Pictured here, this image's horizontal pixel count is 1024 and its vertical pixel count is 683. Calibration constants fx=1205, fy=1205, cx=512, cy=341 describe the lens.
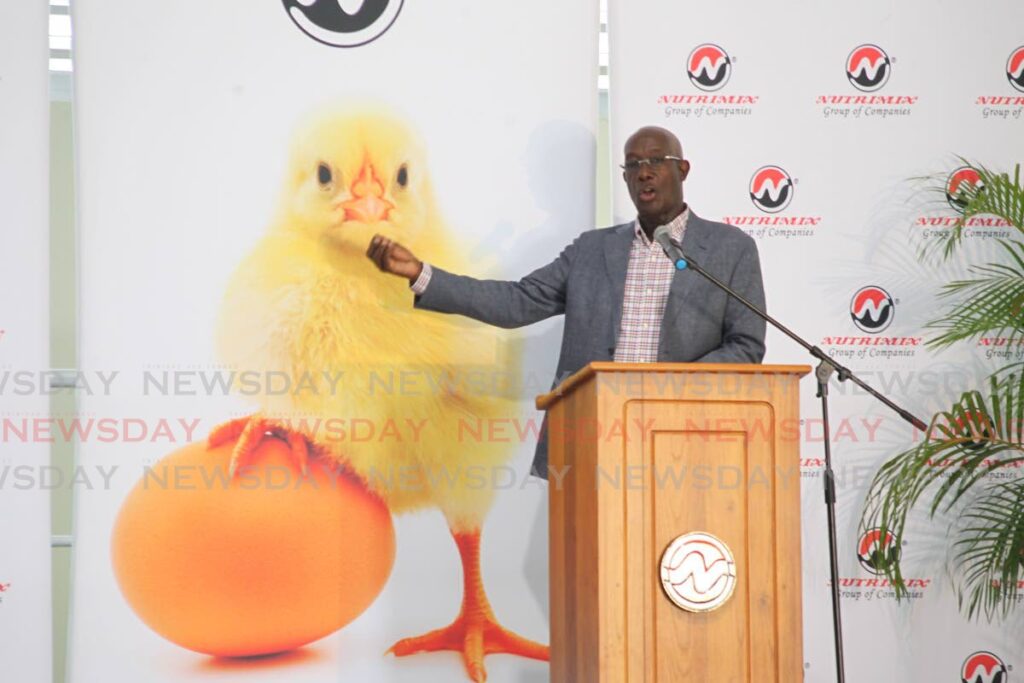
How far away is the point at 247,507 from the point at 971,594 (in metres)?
2.75

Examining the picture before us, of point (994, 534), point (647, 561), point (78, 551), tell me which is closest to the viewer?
point (647, 561)

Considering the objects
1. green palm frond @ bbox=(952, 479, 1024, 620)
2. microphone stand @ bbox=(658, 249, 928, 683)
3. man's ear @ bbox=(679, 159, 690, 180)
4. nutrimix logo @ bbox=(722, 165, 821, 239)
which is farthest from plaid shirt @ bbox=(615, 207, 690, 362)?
green palm frond @ bbox=(952, 479, 1024, 620)

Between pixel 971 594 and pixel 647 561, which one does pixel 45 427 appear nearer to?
pixel 647 561

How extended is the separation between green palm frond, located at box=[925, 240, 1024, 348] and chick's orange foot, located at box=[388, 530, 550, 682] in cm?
188

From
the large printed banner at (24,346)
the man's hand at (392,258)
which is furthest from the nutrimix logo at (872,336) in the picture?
the large printed banner at (24,346)

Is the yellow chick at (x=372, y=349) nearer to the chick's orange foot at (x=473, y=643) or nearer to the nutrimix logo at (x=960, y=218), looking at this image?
the chick's orange foot at (x=473, y=643)

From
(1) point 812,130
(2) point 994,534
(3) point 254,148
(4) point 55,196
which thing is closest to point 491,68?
(3) point 254,148

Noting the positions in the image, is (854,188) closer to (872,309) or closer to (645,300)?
(872,309)

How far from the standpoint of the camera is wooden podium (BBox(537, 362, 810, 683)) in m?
2.81

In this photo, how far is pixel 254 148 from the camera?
14.8 feet

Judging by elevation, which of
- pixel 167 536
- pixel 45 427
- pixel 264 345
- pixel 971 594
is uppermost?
pixel 264 345

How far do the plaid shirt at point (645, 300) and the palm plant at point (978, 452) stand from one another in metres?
1.02

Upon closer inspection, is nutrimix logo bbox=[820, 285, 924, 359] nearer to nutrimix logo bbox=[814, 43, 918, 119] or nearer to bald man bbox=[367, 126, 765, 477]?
nutrimix logo bbox=[814, 43, 918, 119]

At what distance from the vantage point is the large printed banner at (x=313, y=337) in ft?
14.4
